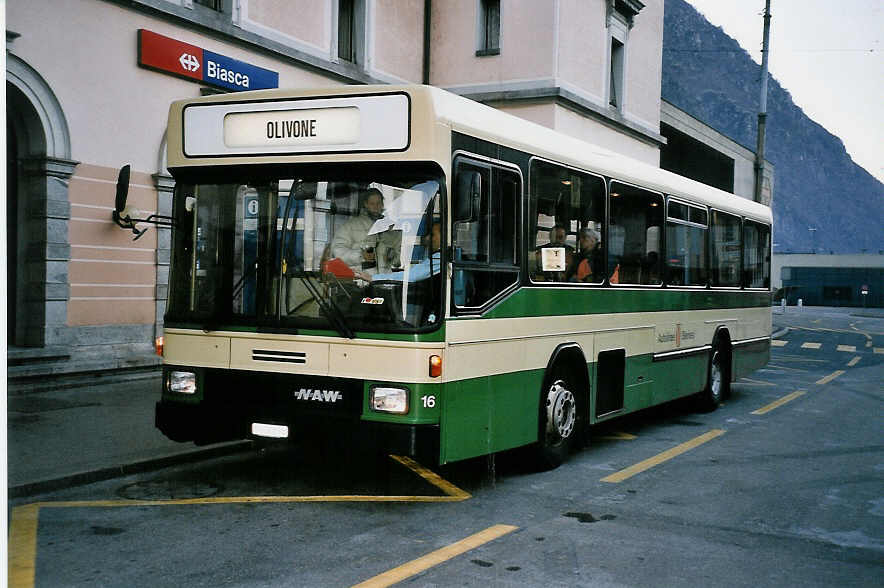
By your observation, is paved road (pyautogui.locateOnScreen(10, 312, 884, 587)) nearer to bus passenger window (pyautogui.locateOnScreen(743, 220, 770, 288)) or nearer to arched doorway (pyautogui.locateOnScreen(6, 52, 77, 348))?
bus passenger window (pyautogui.locateOnScreen(743, 220, 770, 288))

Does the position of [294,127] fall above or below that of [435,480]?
above

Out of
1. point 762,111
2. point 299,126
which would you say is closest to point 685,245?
point 299,126

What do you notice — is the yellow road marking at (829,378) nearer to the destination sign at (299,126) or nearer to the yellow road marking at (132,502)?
the yellow road marking at (132,502)

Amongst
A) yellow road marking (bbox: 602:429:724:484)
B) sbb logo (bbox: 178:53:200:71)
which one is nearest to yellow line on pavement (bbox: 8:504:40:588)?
yellow road marking (bbox: 602:429:724:484)

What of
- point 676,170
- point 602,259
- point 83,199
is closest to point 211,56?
point 83,199

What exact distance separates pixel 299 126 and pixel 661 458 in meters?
4.75

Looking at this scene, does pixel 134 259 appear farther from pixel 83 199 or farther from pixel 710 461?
pixel 710 461

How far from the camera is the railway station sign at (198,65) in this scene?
46.7ft

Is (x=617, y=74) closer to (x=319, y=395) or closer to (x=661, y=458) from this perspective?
(x=661, y=458)

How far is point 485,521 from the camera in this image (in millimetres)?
6496

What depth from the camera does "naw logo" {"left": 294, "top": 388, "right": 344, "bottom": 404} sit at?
261 inches

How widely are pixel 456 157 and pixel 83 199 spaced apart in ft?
27.8

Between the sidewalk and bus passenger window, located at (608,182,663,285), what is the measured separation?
4059 millimetres

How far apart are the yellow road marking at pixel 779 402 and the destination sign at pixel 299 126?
811 centimetres
